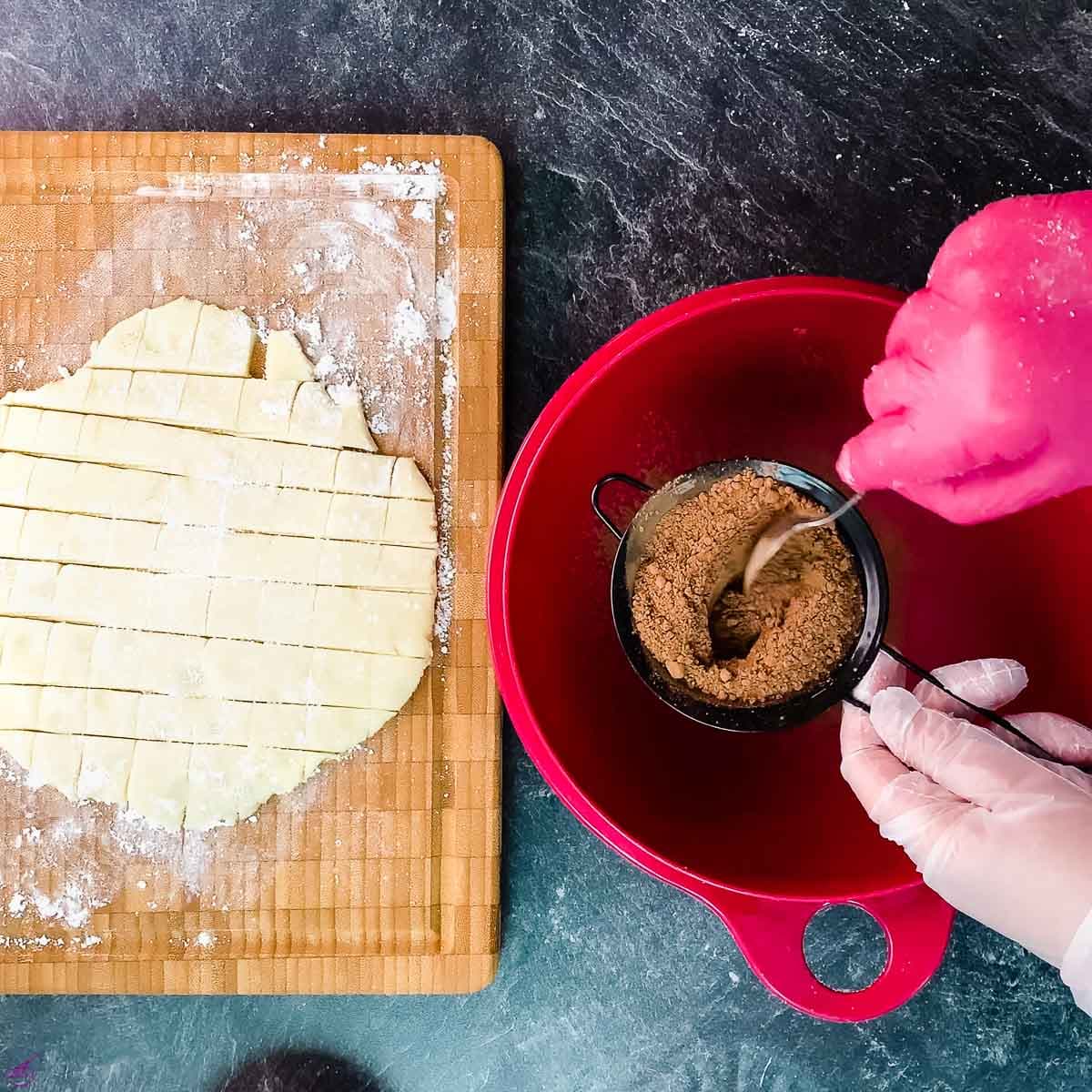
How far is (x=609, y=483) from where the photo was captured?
1189 mm

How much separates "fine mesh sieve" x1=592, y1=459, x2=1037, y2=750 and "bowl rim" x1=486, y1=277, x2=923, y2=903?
0.10 metres

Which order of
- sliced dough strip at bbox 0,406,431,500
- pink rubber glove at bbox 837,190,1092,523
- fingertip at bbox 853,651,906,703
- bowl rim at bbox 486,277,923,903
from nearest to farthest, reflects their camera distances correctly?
pink rubber glove at bbox 837,190,1092,523 < bowl rim at bbox 486,277,923,903 < fingertip at bbox 853,651,906,703 < sliced dough strip at bbox 0,406,431,500

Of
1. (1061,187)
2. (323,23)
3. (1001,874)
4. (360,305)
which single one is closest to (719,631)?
(1001,874)

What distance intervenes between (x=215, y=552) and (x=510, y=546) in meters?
0.45

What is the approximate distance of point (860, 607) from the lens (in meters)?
1.11

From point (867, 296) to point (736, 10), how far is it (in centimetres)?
58

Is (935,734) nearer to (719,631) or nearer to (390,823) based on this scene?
(719,631)

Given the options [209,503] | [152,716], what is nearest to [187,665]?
[152,716]

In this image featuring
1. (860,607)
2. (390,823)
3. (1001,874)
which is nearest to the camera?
(1001,874)

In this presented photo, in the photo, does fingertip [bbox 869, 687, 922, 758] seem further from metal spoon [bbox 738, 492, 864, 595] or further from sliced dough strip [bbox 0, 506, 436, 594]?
sliced dough strip [bbox 0, 506, 436, 594]

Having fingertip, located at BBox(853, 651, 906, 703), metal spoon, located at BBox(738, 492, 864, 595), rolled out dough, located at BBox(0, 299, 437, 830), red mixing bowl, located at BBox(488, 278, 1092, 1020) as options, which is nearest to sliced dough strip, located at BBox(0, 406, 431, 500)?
rolled out dough, located at BBox(0, 299, 437, 830)

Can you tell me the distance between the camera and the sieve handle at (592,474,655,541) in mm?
1093

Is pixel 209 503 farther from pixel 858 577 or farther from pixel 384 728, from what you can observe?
pixel 858 577

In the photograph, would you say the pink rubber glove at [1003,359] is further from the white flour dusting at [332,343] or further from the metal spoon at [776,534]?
the white flour dusting at [332,343]
